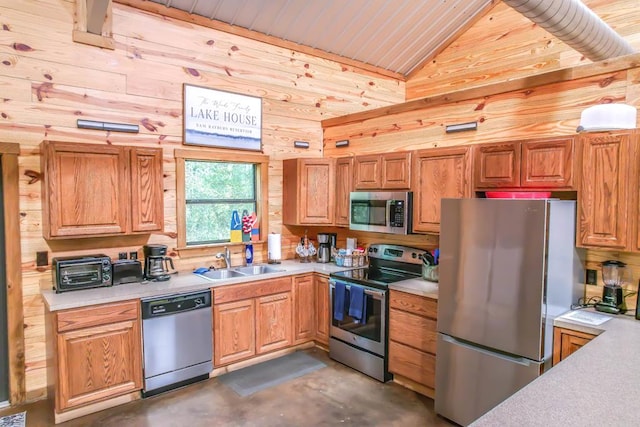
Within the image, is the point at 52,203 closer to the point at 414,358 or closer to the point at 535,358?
the point at 414,358

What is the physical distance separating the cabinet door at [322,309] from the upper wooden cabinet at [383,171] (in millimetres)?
1060

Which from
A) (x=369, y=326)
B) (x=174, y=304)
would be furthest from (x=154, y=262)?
(x=369, y=326)

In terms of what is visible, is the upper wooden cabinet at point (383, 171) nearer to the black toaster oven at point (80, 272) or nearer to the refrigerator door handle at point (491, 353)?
the refrigerator door handle at point (491, 353)

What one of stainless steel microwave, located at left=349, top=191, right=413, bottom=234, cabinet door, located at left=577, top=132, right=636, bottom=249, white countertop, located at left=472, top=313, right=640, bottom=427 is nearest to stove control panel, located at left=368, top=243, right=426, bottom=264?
stainless steel microwave, located at left=349, top=191, right=413, bottom=234

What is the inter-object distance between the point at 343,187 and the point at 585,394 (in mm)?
3137

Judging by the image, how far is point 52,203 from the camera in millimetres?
3010

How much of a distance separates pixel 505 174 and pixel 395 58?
9.36 ft

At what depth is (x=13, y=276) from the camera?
3.14m

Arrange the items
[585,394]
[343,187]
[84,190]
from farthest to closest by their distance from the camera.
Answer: [343,187] → [84,190] → [585,394]

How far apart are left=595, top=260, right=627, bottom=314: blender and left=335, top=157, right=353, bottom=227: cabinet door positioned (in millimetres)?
2385

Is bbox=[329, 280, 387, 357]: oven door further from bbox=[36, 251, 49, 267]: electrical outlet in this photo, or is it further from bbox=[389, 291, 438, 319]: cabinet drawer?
bbox=[36, 251, 49, 267]: electrical outlet

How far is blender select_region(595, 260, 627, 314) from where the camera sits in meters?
2.69

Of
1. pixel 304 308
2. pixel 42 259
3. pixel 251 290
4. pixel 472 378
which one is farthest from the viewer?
pixel 304 308

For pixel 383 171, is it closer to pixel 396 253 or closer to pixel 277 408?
pixel 396 253
